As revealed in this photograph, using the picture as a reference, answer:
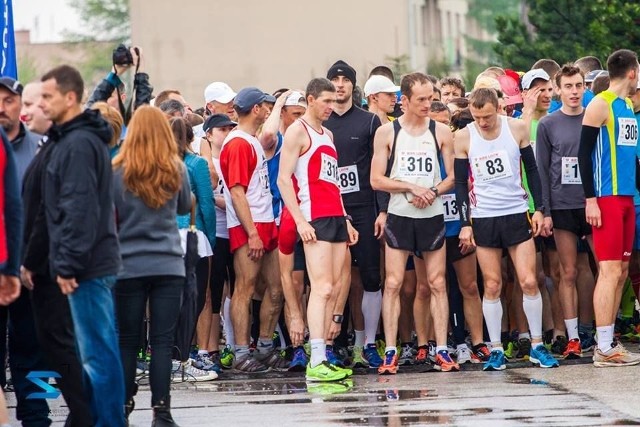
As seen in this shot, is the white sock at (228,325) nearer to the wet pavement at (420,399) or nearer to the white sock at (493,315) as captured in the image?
the wet pavement at (420,399)

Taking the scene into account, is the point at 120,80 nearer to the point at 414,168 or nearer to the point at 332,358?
the point at 414,168

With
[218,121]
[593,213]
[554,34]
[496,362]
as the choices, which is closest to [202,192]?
[218,121]

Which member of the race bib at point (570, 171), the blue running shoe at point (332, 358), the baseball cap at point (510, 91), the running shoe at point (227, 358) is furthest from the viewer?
the baseball cap at point (510, 91)

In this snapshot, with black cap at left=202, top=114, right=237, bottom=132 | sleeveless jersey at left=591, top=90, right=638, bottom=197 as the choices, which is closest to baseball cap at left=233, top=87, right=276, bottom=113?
black cap at left=202, top=114, right=237, bottom=132

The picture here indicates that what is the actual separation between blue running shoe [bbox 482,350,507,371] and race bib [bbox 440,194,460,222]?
1.42 meters

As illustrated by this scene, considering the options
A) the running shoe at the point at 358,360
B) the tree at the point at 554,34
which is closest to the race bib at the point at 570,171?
the running shoe at the point at 358,360

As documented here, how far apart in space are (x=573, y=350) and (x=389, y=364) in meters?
1.59

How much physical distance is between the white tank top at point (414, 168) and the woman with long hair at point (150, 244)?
149 inches

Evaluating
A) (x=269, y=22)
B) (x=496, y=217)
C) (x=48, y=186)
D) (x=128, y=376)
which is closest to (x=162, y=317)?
(x=128, y=376)

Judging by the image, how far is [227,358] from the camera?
14.7m

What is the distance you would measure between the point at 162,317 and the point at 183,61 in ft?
187

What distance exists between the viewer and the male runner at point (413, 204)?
13.3m

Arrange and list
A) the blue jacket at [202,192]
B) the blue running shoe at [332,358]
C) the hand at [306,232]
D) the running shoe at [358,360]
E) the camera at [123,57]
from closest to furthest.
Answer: the camera at [123,57], the hand at [306,232], the blue jacket at [202,192], the blue running shoe at [332,358], the running shoe at [358,360]

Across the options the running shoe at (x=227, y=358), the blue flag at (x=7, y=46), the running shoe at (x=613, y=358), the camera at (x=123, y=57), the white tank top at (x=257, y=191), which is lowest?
the running shoe at (x=227, y=358)
